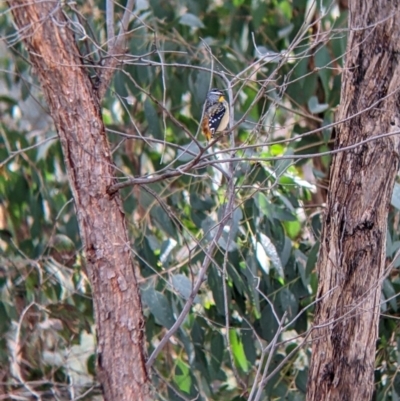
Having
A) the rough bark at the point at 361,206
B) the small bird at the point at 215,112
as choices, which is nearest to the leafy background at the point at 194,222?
the small bird at the point at 215,112

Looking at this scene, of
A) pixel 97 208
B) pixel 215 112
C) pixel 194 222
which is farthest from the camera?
pixel 194 222

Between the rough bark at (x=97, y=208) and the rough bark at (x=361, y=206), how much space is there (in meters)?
0.38

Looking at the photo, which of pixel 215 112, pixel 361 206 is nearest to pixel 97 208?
pixel 361 206

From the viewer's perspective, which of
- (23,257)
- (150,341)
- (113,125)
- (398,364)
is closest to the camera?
(398,364)

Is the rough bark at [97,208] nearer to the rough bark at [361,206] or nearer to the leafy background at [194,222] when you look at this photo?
the rough bark at [361,206]

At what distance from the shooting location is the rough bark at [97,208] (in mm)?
1527

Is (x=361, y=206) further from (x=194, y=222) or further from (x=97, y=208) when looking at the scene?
(x=194, y=222)

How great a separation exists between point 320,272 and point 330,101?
0.99 meters

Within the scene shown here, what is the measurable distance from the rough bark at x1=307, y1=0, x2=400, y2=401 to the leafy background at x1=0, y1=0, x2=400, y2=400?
15.7 inches

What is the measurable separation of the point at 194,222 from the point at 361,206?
826mm

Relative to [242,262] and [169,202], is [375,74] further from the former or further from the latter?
[169,202]

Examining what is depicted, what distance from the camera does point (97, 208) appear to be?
5.05 feet

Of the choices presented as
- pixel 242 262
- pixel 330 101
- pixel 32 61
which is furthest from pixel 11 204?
pixel 32 61

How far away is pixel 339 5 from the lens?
3107 mm
